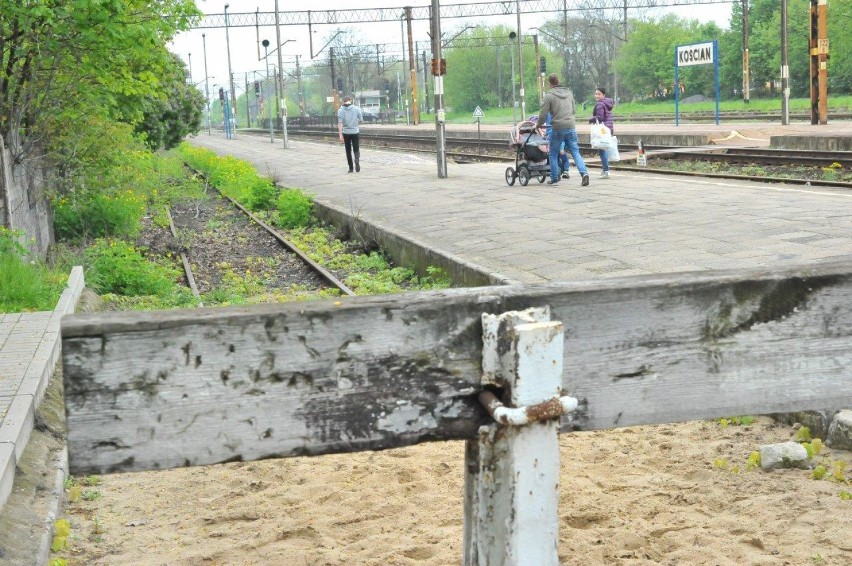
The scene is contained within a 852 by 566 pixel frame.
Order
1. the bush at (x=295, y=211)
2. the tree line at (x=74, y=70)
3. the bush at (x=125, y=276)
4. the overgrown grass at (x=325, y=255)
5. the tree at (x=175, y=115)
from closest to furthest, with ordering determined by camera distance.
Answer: the overgrown grass at (x=325, y=255) → the tree line at (x=74, y=70) → the bush at (x=125, y=276) → the bush at (x=295, y=211) → the tree at (x=175, y=115)

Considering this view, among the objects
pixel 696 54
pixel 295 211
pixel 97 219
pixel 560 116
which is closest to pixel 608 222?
pixel 560 116

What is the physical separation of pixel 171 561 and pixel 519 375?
2.69 m

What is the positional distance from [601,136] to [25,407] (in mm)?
13281

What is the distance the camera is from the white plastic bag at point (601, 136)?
1750cm

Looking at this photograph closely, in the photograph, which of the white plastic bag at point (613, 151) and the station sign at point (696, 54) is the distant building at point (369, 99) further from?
the white plastic bag at point (613, 151)

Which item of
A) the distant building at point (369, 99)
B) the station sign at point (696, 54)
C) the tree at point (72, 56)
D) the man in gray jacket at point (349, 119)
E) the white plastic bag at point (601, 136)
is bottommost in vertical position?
the white plastic bag at point (601, 136)

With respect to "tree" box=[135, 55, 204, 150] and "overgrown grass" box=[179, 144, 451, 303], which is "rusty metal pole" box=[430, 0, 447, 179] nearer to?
"overgrown grass" box=[179, 144, 451, 303]

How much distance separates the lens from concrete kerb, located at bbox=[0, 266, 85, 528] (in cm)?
467

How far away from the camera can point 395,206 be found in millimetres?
16141

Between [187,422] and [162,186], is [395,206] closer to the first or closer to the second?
[162,186]

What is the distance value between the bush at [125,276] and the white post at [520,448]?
9.63m

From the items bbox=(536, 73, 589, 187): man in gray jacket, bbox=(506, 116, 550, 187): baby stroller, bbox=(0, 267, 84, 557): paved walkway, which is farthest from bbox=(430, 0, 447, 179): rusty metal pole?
bbox=(0, 267, 84, 557): paved walkway

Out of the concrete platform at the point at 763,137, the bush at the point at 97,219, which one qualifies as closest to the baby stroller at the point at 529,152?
the bush at the point at 97,219

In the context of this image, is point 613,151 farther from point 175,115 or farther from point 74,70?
point 175,115
